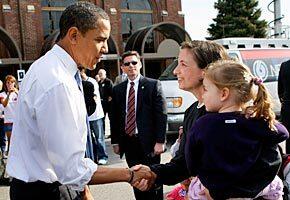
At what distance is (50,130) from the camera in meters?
2.05

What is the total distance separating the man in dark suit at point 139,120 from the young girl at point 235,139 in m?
2.65

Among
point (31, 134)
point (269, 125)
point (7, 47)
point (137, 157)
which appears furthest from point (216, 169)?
point (7, 47)

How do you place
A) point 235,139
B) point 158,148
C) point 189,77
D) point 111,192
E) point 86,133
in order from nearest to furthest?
1. point 235,139
2. point 86,133
3. point 189,77
4. point 158,148
5. point 111,192

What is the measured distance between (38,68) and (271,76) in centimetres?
918

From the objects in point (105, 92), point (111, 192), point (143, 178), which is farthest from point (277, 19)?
point (143, 178)

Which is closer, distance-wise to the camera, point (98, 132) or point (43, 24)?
point (98, 132)

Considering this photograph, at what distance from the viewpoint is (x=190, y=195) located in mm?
2396

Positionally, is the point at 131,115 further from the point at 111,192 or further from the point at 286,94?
the point at 286,94

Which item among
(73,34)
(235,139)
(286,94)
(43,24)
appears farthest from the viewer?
(43,24)

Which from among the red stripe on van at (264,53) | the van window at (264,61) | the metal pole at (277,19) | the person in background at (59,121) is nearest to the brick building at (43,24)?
the metal pole at (277,19)

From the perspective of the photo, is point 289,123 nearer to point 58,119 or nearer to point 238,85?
point 238,85

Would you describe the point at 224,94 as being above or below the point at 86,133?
above

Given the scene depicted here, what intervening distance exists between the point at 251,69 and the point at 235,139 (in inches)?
329

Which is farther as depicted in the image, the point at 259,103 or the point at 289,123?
the point at 289,123
